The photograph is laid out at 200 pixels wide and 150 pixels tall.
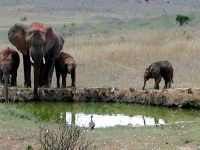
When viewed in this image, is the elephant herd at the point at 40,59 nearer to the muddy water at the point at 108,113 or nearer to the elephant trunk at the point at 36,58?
the elephant trunk at the point at 36,58

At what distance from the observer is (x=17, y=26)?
1991 cm

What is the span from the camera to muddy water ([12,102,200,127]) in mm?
15422

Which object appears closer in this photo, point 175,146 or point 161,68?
point 175,146

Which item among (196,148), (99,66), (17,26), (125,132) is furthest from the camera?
(99,66)

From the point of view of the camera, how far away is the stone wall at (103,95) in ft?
56.2

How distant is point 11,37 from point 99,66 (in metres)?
5.79

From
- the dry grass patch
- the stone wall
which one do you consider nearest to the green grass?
the stone wall

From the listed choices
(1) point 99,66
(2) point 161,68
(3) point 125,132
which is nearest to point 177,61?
(1) point 99,66

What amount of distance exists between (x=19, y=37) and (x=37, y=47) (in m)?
1.79

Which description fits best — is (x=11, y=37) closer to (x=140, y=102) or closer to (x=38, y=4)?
(x=140, y=102)

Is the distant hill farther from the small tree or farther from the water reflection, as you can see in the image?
the water reflection

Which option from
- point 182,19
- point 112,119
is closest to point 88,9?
point 182,19

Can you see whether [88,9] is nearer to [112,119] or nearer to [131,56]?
[131,56]

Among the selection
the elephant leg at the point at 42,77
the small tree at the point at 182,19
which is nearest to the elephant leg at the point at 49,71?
the elephant leg at the point at 42,77
